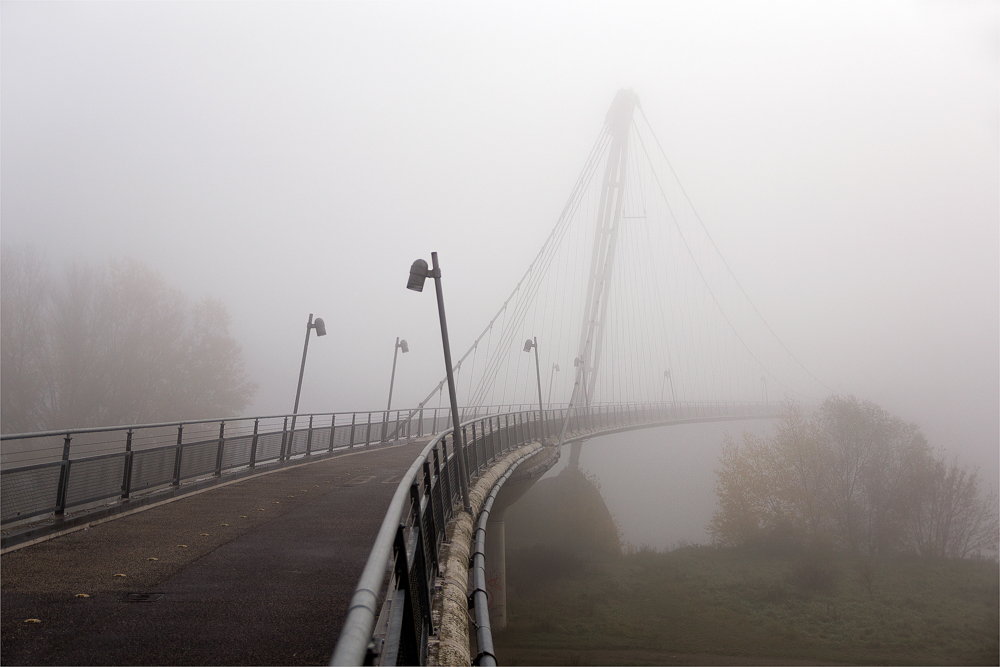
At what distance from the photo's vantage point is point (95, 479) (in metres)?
8.61

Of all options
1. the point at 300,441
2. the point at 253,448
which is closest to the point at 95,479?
the point at 253,448

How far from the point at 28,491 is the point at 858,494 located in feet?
139

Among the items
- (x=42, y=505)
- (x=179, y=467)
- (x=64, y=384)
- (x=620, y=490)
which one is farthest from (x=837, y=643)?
(x=620, y=490)

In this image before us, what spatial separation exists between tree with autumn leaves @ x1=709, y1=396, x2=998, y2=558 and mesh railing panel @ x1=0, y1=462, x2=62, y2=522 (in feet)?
123

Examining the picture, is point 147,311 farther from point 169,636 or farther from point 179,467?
point 169,636

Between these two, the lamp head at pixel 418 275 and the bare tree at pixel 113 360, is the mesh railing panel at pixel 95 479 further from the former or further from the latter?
the bare tree at pixel 113 360

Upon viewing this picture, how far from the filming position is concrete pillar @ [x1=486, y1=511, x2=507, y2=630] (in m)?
21.6

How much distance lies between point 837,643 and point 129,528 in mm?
27004

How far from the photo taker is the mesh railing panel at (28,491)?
7051 mm

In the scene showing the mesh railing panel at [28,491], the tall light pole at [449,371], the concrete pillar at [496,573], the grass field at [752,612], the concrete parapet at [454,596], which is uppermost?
the tall light pole at [449,371]

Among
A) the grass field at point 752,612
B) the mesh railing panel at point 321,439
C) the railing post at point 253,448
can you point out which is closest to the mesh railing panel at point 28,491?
the railing post at point 253,448

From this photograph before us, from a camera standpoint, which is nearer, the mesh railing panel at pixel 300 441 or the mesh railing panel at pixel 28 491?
the mesh railing panel at pixel 28 491

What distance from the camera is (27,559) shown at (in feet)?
20.2

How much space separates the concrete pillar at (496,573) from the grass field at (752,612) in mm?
1211
